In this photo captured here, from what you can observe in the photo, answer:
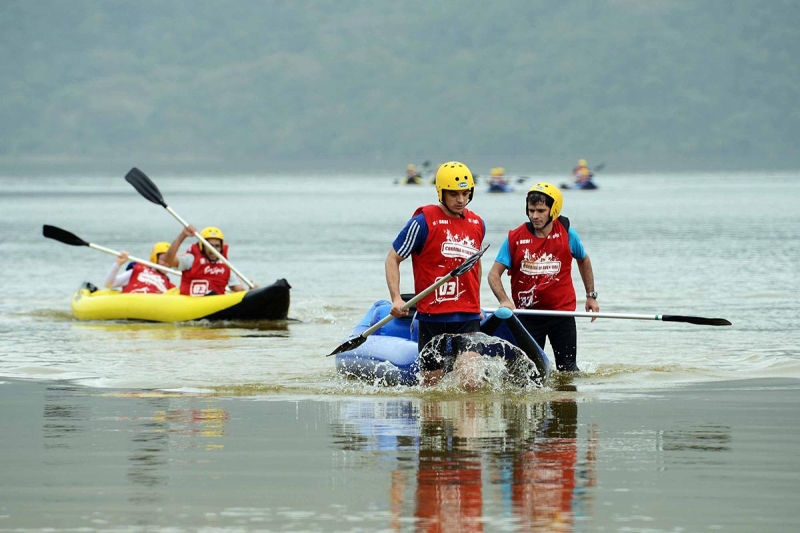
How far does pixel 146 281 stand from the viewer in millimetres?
19266

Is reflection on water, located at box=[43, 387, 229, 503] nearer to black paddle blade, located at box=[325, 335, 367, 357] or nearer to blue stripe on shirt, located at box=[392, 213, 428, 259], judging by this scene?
black paddle blade, located at box=[325, 335, 367, 357]

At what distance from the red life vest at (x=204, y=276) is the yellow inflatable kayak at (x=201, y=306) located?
0.47 feet

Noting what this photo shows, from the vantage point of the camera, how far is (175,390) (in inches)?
465

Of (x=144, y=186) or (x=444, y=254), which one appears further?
(x=144, y=186)

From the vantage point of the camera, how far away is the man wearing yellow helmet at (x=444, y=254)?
414 inches

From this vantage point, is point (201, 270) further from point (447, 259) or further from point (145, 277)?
Result: point (447, 259)

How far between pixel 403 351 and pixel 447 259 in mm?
1396

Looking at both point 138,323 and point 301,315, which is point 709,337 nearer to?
point 301,315

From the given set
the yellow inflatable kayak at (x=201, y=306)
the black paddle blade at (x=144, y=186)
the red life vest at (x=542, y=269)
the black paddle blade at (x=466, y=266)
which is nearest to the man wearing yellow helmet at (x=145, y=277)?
the yellow inflatable kayak at (x=201, y=306)

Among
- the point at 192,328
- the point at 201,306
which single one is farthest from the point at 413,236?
the point at 201,306

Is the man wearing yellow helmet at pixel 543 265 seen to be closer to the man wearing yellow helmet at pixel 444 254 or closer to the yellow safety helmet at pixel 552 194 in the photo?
the yellow safety helmet at pixel 552 194

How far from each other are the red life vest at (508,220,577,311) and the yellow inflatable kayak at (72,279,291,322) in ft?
20.8

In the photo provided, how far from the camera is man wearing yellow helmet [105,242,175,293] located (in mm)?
19156

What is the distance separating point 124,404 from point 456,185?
9.35ft
